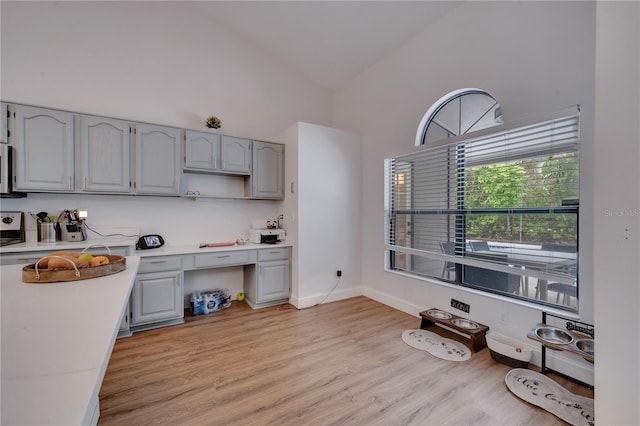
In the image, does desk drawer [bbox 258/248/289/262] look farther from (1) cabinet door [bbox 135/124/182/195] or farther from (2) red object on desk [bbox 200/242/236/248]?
(1) cabinet door [bbox 135/124/182/195]

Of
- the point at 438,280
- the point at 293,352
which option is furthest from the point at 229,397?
the point at 438,280

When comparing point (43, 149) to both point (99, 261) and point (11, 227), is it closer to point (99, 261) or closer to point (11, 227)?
point (11, 227)

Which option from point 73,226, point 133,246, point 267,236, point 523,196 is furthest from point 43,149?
point 523,196

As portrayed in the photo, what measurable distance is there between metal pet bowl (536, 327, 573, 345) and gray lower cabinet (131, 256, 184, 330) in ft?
10.9

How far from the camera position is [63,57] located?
2957 mm

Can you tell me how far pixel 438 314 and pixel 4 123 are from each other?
4472 mm

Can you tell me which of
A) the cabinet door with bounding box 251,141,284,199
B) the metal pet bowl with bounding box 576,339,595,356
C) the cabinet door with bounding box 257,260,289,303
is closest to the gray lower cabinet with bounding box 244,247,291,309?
the cabinet door with bounding box 257,260,289,303

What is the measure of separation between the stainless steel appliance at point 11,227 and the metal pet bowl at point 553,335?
4.53m

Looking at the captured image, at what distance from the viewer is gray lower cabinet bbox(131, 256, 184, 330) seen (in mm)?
2779

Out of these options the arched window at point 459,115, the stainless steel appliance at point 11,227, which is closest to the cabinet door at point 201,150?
the stainless steel appliance at point 11,227

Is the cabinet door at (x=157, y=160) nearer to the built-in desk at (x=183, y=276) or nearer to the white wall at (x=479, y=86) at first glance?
the built-in desk at (x=183, y=276)

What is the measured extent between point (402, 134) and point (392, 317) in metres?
2.25

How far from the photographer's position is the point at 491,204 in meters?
2.61

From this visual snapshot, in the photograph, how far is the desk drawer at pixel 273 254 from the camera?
3461 millimetres
